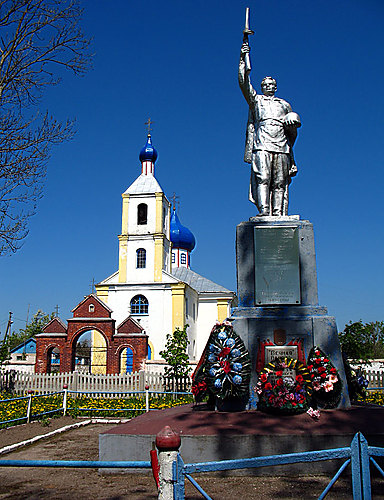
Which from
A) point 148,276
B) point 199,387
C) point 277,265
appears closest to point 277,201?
point 277,265

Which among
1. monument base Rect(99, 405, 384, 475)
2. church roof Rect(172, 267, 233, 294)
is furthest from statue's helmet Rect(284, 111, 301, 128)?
church roof Rect(172, 267, 233, 294)

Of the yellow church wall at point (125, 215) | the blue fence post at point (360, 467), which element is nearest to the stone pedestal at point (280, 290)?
the blue fence post at point (360, 467)

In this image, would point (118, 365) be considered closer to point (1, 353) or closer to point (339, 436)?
point (1, 353)

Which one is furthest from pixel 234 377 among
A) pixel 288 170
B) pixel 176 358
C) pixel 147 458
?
pixel 176 358

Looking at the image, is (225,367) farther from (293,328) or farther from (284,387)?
(293,328)

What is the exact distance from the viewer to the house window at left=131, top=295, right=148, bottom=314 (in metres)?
32.3

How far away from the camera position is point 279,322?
7.14 meters

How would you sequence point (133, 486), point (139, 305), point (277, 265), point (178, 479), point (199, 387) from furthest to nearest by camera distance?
point (139, 305)
point (277, 265)
point (199, 387)
point (133, 486)
point (178, 479)

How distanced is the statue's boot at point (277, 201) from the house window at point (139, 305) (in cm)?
2481

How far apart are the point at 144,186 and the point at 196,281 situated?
972 centimetres

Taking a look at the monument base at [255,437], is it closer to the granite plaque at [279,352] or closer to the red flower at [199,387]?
the red flower at [199,387]

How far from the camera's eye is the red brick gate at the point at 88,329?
23688 mm

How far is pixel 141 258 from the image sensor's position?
33.2 m

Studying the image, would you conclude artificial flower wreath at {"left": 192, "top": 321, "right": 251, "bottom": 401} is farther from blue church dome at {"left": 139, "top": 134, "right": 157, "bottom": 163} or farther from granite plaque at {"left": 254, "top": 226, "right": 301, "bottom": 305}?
blue church dome at {"left": 139, "top": 134, "right": 157, "bottom": 163}
